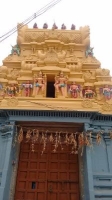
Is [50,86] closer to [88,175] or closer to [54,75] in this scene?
[54,75]

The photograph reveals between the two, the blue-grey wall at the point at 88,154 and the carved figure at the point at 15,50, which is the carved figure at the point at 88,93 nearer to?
the blue-grey wall at the point at 88,154

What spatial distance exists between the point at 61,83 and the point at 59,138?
329 centimetres

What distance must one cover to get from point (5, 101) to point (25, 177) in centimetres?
367

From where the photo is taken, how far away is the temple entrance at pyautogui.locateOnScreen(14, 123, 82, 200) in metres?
9.56

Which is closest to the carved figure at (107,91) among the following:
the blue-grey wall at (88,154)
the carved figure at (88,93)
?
the carved figure at (88,93)

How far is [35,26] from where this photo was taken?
58.2 feet

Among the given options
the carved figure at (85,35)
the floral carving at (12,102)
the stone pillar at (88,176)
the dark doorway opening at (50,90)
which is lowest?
the stone pillar at (88,176)

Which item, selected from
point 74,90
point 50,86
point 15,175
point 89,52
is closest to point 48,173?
point 15,175

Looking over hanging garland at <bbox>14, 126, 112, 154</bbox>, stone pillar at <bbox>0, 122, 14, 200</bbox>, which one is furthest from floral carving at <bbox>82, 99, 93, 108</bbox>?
stone pillar at <bbox>0, 122, 14, 200</bbox>

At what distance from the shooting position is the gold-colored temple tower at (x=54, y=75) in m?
10.8

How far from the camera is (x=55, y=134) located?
10.9 m

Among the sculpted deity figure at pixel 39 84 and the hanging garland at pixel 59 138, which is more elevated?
the sculpted deity figure at pixel 39 84

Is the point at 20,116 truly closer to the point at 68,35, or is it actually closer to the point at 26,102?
the point at 26,102

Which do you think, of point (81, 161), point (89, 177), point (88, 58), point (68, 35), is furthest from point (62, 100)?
point (68, 35)
